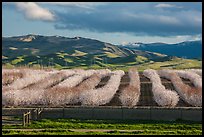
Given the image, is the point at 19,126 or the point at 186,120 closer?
the point at 19,126

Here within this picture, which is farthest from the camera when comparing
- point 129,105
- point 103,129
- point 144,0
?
point 129,105

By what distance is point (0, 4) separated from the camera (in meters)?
10.1

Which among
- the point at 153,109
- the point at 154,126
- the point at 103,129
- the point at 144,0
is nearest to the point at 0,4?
the point at 144,0

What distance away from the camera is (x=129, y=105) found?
4347 cm

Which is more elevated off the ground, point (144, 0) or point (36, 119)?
point (144, 0)

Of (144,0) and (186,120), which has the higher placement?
(144,0)

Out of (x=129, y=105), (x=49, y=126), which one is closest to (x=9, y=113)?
(x=49, y=126)

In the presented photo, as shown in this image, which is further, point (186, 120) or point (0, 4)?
point (186, 120)

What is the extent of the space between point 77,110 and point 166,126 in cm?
1051

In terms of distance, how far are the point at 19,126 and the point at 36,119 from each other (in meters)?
5.26

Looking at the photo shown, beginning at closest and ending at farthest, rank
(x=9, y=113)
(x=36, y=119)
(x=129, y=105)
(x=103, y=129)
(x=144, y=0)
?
(x=144, y=0), (x=103, y=129), (x=36, y=119), (x=9, y=113), (x=129, y=105)

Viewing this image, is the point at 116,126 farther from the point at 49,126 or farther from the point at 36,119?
the point at 36,119

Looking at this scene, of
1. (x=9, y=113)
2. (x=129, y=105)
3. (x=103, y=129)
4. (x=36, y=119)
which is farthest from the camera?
(x=129, y=105)

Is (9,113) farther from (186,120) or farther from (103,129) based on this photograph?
(186,120)
